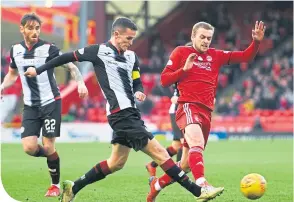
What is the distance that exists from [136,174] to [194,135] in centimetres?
502

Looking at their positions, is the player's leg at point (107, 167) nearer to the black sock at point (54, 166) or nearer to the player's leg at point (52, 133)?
the player's leg at point (52, 133)

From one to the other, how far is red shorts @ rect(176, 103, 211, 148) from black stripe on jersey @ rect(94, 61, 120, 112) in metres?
1.00

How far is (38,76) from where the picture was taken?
34.3 feet

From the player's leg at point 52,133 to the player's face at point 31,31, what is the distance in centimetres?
95

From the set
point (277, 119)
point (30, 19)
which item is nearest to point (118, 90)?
point (30, 19)

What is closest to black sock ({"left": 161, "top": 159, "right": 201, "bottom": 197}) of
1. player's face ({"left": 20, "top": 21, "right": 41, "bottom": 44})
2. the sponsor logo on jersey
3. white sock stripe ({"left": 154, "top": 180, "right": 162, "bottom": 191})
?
white sock stripe ({"left": 154, "top": 180, "right": 162, "bottom": 191})

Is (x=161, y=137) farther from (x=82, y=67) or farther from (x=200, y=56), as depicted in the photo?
(x=200, y=56)

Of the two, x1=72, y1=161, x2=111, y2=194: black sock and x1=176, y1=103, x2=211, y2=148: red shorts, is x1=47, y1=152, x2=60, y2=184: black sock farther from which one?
x1=176, y1=103, x2=211, y2=148: red shorts

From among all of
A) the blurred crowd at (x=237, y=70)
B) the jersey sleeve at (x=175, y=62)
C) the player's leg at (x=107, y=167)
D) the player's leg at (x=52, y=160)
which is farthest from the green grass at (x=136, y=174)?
the blurred crowd at (x=237, y=70)

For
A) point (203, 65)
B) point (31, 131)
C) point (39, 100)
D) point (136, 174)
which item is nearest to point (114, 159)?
point (203, 65)

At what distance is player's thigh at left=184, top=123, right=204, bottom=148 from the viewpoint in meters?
8.77

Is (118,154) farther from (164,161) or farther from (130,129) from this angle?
(164,161)

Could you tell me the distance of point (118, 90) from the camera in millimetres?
8531

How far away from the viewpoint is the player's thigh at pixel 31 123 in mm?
10328
